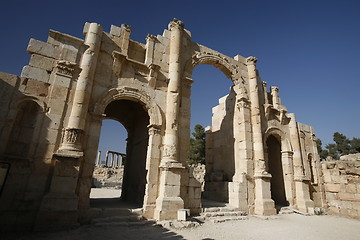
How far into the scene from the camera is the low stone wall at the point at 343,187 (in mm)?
10008

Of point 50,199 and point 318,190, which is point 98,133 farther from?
point 318,190

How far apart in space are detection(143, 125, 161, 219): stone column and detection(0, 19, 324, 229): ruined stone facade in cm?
3

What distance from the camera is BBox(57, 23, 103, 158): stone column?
18.9 feet

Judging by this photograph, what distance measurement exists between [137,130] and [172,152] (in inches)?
148

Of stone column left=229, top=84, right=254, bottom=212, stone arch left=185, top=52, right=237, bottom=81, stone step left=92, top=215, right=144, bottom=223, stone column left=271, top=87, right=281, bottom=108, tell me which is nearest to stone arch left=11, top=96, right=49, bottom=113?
stone step left=92, top=215, right=144, bottom=223

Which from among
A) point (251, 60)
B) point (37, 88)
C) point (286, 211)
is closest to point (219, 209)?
point (286, 211)

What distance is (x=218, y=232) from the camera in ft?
18.4

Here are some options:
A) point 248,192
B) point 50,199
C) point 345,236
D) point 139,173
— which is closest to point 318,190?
point 248,192

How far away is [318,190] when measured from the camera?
11438 millimetres

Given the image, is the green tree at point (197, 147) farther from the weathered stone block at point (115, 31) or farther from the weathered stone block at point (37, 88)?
the weathered stone block at point (37, 88)

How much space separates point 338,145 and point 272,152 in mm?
33902

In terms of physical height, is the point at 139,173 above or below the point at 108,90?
below

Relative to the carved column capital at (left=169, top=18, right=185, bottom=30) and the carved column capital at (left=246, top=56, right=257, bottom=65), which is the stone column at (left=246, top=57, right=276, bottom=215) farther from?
the carved column capital at (left=169, top=18, right=185, bottom=30)

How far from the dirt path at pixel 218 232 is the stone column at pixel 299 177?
3069mm
